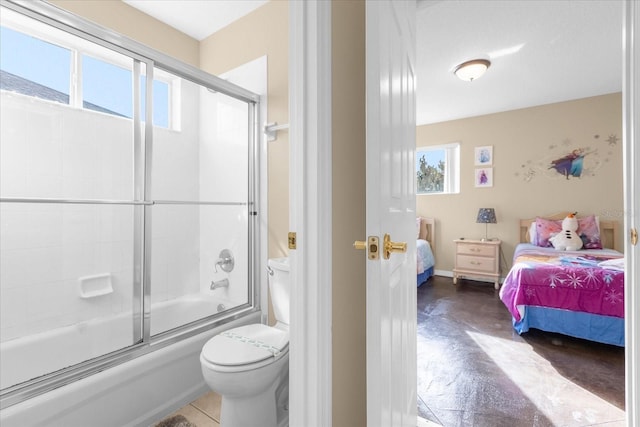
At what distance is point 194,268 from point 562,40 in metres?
3.55

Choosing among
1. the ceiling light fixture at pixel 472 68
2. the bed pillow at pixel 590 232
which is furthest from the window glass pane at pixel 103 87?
the bed pillow at pixel 590 232

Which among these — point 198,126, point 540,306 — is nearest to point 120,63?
point 198,126

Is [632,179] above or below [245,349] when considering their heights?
above

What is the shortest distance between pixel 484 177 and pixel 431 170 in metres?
0.84

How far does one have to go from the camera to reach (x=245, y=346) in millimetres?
1439

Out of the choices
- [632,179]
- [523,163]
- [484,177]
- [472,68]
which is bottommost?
[632,179]

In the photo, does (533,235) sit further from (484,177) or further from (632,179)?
(632,179)

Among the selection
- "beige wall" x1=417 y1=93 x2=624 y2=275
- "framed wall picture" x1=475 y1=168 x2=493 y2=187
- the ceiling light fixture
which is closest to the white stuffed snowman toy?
"beige wall" x1=417 y1=93 x2=624 y2=275

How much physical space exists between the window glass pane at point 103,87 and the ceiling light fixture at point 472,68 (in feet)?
9.18

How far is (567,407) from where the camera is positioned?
1.71 m

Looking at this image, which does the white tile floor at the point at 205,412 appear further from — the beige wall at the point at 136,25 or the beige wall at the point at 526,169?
the beige wall at the point at 526,169

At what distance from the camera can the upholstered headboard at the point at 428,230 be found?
505 cm

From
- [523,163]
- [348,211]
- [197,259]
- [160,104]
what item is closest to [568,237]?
[523,163]

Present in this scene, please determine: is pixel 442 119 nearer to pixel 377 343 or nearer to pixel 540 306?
pixel 540 306
